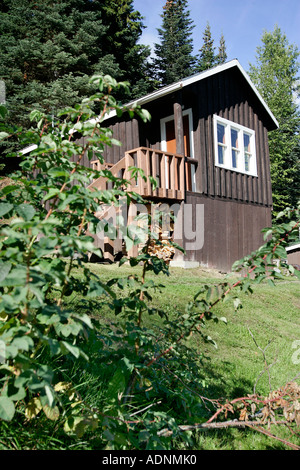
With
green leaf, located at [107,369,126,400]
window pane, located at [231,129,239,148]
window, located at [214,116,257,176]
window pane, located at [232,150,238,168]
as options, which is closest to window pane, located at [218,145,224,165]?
window, located at [214,116,257,176]

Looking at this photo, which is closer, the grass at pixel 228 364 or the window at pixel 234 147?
the grass at pixel 228 364

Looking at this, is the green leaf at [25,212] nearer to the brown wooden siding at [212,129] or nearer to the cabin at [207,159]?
the cabin at [207,159]

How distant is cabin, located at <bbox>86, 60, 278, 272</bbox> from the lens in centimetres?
947

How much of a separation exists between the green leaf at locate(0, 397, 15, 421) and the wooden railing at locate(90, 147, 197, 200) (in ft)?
Result: 23.3

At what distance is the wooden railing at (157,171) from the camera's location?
8523 millimetres

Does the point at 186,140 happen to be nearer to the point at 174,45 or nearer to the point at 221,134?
the point at 221,134

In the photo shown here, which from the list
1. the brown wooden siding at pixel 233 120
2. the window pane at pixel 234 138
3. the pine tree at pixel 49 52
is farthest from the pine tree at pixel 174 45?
the window pane at pixel 234 138

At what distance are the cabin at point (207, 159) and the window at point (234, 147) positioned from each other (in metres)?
0.03

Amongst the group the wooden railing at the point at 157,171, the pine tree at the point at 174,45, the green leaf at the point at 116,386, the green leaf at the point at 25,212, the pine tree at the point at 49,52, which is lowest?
the green leaf at the point at 116,386

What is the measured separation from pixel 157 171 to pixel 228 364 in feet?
19.8

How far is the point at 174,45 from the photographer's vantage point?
38156 mm

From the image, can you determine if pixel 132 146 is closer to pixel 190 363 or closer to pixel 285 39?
pixel 190 363

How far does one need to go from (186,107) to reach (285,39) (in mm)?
29885

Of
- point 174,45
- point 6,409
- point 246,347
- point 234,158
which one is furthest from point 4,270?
point 174,45
